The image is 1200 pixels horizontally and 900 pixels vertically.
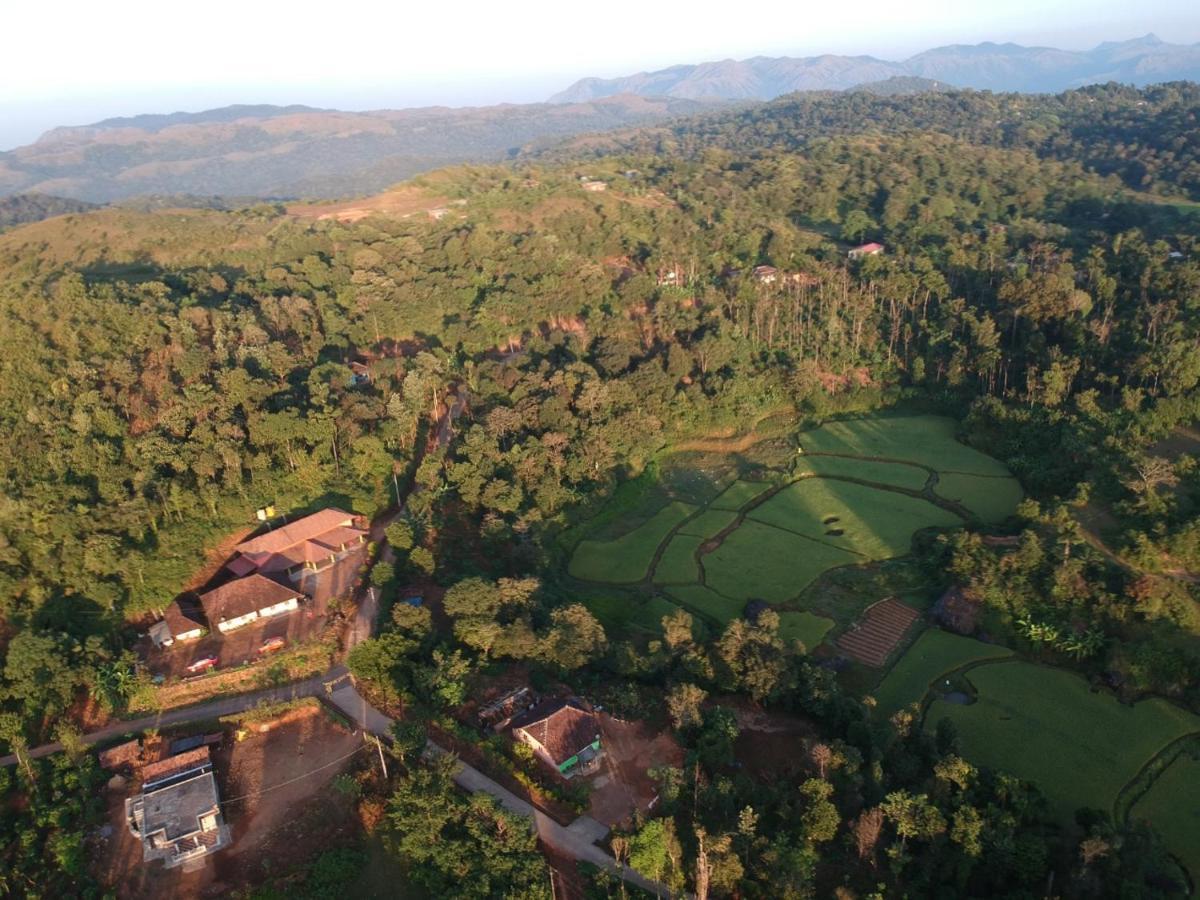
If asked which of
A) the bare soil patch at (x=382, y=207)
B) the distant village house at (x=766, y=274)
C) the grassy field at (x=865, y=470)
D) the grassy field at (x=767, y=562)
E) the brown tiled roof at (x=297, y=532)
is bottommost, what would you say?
the grassy field at (x=767, y=562)

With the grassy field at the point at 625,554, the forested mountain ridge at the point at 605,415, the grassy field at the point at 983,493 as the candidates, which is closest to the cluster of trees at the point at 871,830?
the forested mountain ridge at the point at 605,415

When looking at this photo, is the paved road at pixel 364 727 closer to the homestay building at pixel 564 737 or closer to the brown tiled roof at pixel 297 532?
the homestay building at pixel 564 737

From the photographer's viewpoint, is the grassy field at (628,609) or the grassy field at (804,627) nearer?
the grassy field at (804,627)

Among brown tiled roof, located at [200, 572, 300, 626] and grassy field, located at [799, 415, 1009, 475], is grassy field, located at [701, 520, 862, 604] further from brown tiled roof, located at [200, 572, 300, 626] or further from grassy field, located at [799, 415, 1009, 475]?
brown tiled roof, located at [200, 572, 300, 626]

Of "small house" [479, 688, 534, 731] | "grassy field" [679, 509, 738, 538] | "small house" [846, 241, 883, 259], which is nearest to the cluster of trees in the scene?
"small house" [479, 688, 534, 731]

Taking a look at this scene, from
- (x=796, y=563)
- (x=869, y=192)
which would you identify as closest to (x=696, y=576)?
(x=796, y=563)

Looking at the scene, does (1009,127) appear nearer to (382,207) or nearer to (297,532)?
(382,207)

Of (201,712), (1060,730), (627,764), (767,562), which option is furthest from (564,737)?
(1060,730)

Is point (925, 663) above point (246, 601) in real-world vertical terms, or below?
below
